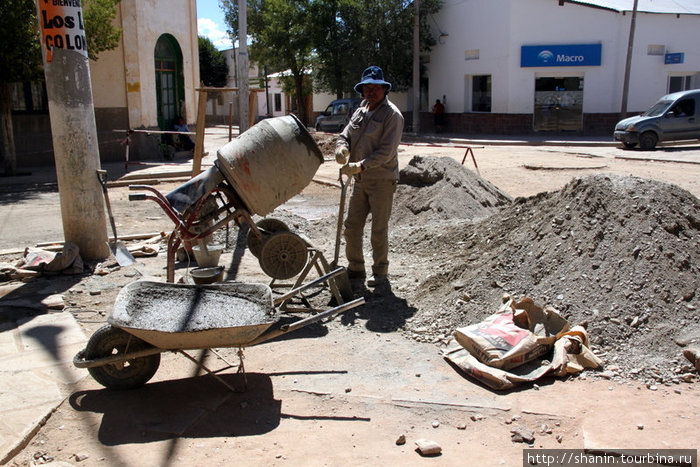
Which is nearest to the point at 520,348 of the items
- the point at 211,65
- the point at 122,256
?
the point at 122,256

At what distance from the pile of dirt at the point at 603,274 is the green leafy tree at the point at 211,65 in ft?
149

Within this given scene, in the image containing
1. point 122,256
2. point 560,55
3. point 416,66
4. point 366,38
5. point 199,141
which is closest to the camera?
point 122,256

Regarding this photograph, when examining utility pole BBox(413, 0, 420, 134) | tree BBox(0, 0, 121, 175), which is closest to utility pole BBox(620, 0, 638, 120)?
utility pole BBox(413, 0, 420, 134)

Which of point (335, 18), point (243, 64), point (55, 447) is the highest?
point (335, 18)

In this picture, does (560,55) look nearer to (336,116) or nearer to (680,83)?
(680,83)

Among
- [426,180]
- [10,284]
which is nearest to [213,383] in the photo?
[10,284]

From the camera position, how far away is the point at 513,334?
4.00m

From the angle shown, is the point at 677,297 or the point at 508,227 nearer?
the point at 677,297

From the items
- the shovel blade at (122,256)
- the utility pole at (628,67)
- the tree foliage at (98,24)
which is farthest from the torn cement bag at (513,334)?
the utility pole at (628,67)

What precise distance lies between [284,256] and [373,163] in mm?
1068

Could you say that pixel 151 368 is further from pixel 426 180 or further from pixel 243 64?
pixel 243 64

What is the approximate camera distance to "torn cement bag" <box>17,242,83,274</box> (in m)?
5.96

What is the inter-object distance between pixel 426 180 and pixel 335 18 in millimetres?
Result: 27100

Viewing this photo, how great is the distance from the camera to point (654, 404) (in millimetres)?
3465
